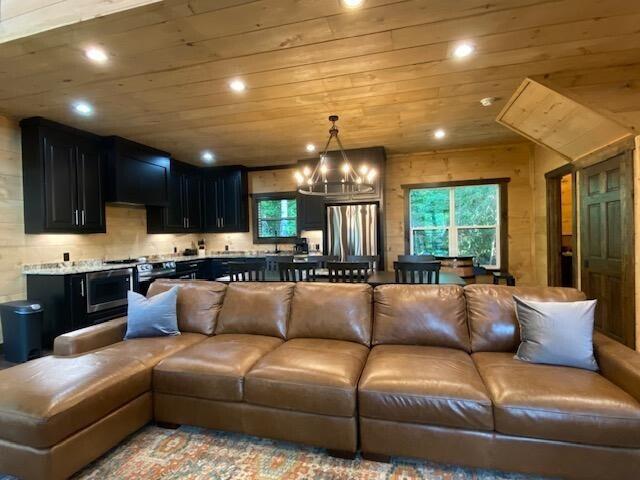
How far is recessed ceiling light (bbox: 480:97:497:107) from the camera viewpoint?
131 inches

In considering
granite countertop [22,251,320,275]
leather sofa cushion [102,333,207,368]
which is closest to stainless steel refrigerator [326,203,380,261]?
granite countertop [22,251,320,275]

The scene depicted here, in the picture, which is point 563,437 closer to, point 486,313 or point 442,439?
point 442,439

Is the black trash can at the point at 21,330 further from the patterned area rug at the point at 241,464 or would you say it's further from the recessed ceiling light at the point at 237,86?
the recessed ceiling light at the point at 237,86

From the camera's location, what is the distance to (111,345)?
2.43 m

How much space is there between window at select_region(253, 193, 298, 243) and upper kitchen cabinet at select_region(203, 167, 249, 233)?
23cm

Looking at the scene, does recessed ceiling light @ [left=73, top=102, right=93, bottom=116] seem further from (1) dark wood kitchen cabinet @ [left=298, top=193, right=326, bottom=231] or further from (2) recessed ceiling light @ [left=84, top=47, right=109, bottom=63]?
(1) dark wood kitchen cabinet @ [left=298, top=193, right=326, bottom=231]

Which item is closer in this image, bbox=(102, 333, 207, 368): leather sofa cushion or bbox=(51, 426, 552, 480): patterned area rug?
bbox=(51, 426, 552, 480): patterned area rug

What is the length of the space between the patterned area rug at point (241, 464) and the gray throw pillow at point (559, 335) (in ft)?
Result: 2.09

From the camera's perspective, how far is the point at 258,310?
2.64 meters

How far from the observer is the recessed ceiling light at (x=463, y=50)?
7.83ft

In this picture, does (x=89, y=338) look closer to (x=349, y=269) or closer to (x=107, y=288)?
(x=107, y=288)

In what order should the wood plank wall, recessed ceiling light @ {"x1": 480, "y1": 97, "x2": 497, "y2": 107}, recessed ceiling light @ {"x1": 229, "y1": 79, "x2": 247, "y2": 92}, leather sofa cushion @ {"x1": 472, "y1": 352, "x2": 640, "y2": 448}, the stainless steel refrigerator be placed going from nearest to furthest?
leather sofa cushion @ {"x1": 472, "y1": 352, "x2": 640, "y2": 448}, the wood plank wall, recessed ceiling light @ {"x1": 229, "y1": 79, "x2": 247, "y2": 92}, recessed ceiling light @ {"x1": 480, "y1": 97, "x2": 497, "y2": 107}, the stainless steel refrigerator

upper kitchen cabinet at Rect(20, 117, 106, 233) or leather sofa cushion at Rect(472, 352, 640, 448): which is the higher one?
upper kitchen cabinet at Rect(20, 117, 106, 233)

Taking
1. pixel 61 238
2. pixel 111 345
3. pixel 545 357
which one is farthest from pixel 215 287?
pixel 61 238
